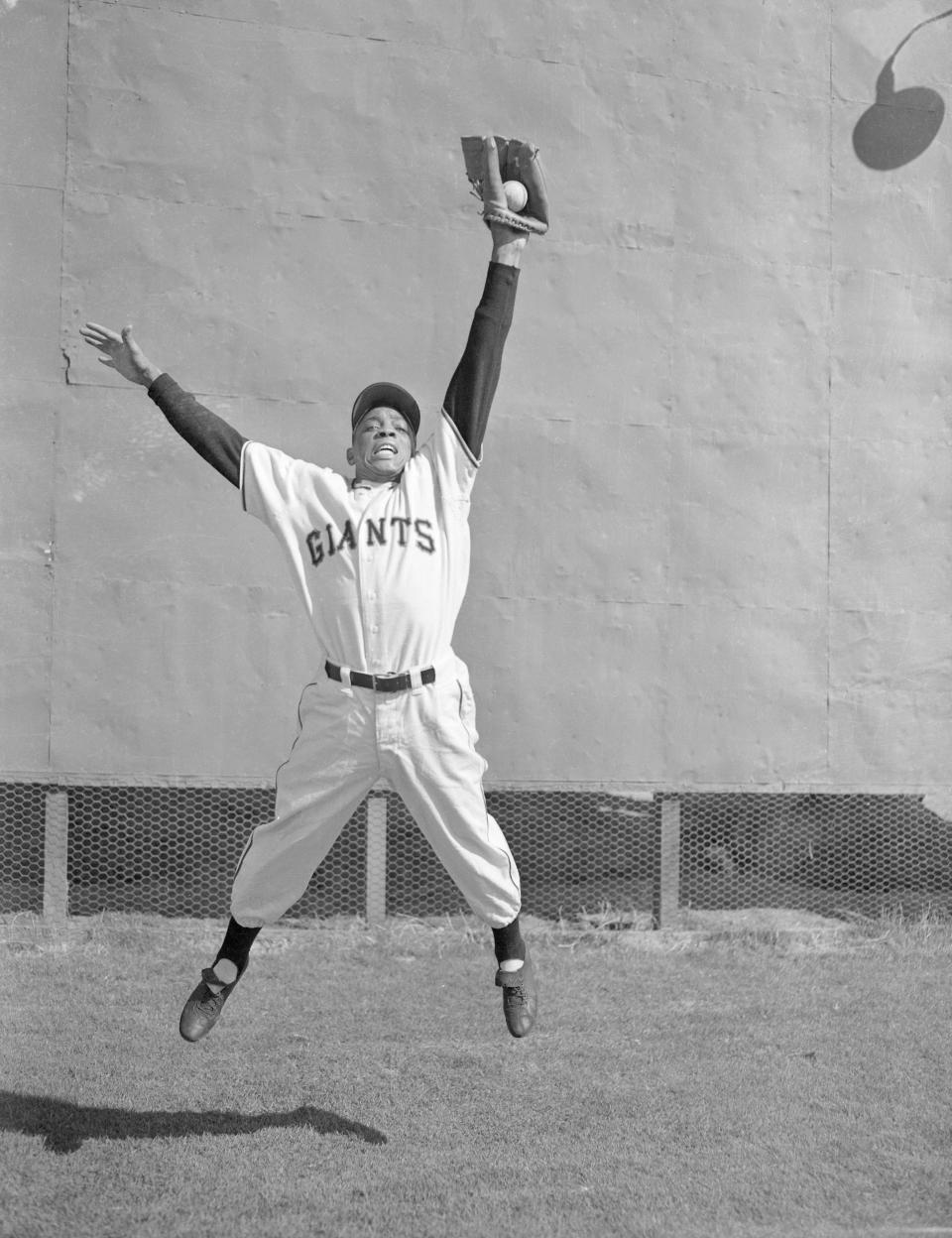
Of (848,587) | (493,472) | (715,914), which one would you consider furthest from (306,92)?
(715,914)

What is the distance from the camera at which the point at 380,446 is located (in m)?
3.92

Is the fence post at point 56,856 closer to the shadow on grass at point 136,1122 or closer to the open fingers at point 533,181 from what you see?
the shadow on grass at point 136,1122

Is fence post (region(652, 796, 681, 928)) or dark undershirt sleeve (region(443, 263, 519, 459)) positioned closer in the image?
dark undershirt sleeve (region(443, 263, 519, 459))

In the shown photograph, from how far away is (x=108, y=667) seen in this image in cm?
645

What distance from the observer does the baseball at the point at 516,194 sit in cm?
384

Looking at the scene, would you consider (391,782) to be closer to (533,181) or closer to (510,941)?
(510,941)

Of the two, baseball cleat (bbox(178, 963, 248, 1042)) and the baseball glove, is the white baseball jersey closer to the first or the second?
the baseball glove

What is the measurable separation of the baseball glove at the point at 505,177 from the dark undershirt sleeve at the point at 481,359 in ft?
0.46

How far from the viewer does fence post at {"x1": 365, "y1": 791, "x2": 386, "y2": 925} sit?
269 inches

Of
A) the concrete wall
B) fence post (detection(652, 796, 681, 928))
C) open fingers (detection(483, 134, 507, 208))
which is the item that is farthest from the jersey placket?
fence post (detection(652, 796, 681, 928))

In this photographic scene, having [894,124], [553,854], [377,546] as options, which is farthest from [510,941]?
[894,124]

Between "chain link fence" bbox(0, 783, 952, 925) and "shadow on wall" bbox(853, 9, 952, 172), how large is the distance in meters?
3.55

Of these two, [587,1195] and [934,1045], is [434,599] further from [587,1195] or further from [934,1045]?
[934,1045]

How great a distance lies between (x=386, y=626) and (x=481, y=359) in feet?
2.71
